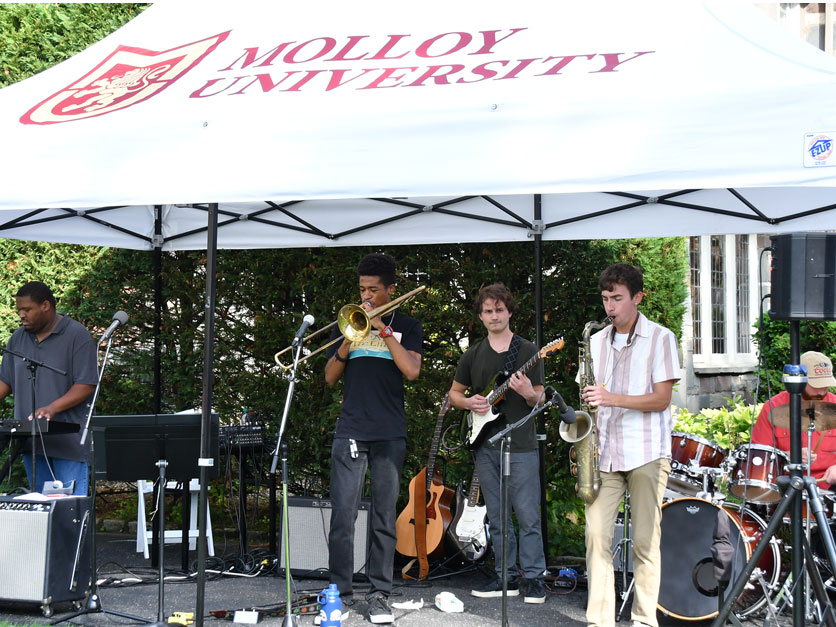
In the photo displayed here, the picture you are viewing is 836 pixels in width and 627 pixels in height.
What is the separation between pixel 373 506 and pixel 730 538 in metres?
1.94

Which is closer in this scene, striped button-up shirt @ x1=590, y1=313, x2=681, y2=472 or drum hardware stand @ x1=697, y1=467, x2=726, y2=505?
striped button-up shirt @ x1=590, y1=313, x2=681, y2=472

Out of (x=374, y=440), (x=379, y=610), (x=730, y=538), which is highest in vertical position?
(x=374, y=440)

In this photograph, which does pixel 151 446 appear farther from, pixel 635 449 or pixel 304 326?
pixel 635 449

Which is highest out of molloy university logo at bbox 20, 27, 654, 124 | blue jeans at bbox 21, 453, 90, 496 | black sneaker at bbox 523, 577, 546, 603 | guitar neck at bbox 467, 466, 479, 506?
molloy university logo at bbox 20, 27, 654, 124

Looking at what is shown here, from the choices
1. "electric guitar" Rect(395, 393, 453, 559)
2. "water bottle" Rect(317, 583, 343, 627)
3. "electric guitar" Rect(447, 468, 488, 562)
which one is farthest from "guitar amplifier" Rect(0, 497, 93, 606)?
"electric guitar" Rect(447, 468, 488, 562)

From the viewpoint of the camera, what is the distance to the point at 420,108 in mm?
3850

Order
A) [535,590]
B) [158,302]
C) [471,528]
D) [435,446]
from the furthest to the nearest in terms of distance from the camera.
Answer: [158,302]
[435,446]
[471,528]
[535,590]

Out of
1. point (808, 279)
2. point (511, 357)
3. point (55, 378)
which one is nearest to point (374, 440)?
point (511, 357)

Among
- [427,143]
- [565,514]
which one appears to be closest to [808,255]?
[427,143]

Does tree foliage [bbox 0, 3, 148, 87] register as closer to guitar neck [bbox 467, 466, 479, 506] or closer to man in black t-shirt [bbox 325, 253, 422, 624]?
man in black t-shirt [bbox 325, 253, 422, 624]

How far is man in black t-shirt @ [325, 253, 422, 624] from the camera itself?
16.4ft

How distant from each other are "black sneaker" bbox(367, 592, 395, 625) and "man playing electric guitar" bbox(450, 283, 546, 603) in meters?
0.77

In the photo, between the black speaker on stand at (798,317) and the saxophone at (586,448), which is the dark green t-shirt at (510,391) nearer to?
the saxophone at (586,448)

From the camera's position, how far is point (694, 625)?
489cm
